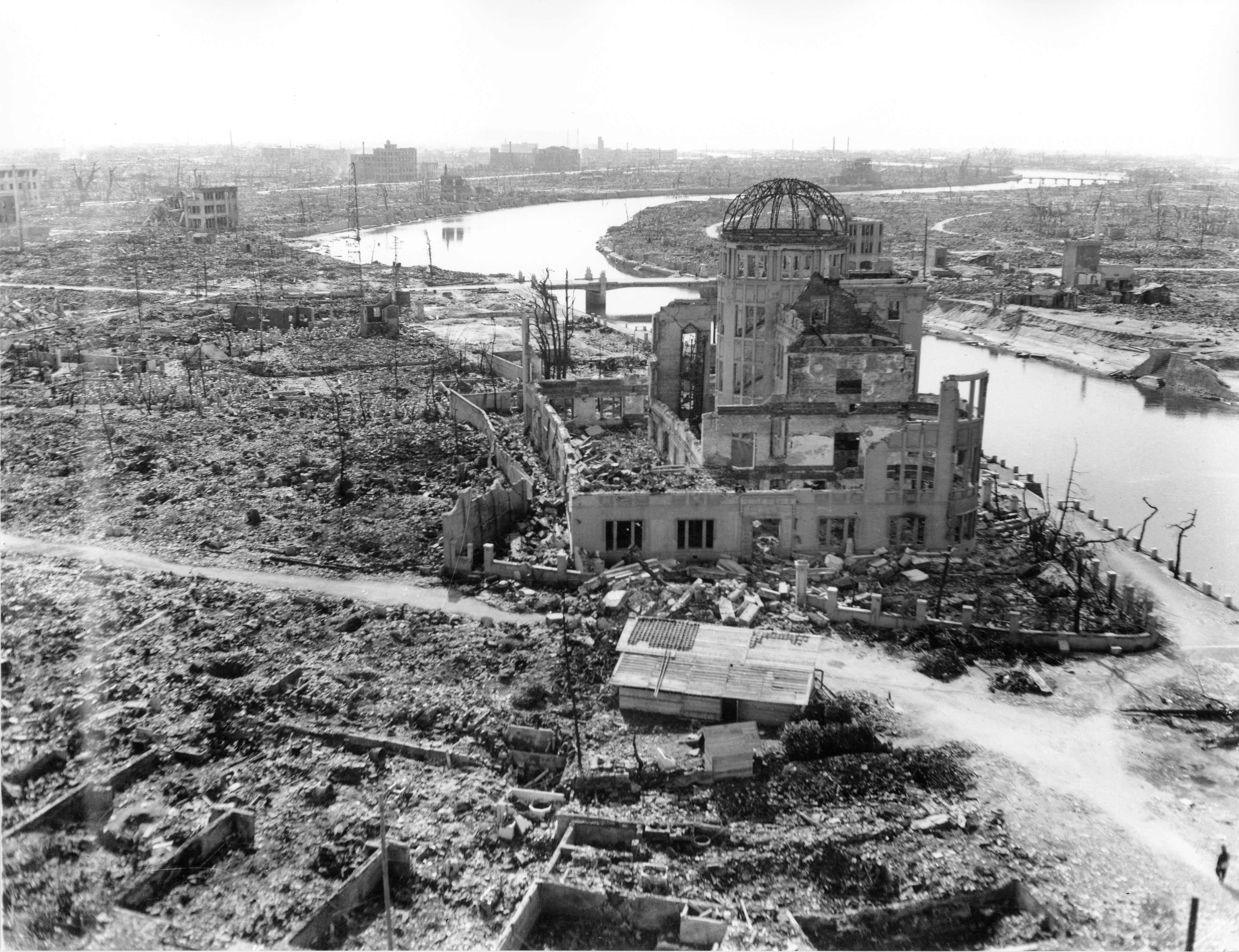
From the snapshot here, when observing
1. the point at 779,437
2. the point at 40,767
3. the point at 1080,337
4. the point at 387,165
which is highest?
the point at 387,165

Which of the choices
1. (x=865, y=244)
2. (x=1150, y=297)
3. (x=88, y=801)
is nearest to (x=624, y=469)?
(x=865, y=244)

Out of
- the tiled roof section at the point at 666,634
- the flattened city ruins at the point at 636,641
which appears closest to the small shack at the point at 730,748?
the flattened city ruins at the point at 636,641

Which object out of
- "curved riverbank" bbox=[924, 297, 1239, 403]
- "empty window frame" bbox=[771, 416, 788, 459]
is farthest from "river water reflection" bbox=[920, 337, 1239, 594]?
"empty window frame" bbox=[771, 416, 788, 459]

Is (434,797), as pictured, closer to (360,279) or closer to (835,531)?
(835,531)

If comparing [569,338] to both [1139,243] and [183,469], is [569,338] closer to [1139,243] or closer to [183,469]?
[183,469]

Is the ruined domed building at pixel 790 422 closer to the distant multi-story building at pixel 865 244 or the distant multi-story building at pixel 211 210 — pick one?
the distant multi-story building at pixel 865 244

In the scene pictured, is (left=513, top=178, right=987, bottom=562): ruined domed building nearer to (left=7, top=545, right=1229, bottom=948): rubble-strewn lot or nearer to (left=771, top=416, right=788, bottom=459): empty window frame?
(left=771, top=416, right=788, bottom=459): empty window frame
